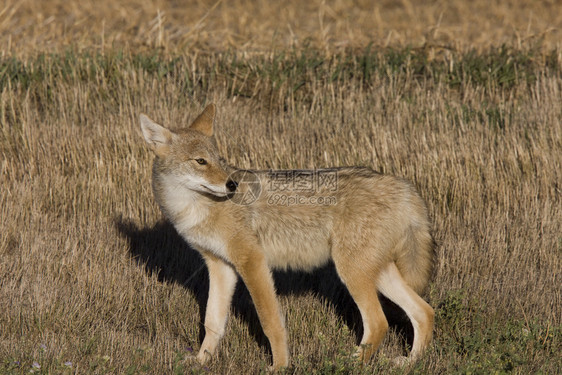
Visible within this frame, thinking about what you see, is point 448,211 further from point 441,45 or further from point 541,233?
point 441,45

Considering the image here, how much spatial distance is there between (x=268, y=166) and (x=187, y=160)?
8.69 ft

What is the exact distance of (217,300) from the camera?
513cm

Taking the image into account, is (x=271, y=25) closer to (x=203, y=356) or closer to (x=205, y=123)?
(x=205, y=123)

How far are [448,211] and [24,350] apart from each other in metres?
4.37

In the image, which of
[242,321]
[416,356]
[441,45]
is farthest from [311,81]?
[416,356]

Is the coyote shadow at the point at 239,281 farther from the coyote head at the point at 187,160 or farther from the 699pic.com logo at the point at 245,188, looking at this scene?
the coyote head at the point at 187,160

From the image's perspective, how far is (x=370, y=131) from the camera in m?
7.82

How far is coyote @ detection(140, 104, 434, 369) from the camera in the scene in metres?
4.73

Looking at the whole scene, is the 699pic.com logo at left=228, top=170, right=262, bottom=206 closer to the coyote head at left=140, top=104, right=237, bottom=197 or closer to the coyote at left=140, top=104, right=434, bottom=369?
the coyote at left=140, top=104, right=434, bottom=369

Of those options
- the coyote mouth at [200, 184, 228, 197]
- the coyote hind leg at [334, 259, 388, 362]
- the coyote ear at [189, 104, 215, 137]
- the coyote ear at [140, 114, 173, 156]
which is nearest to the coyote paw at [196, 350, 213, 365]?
the coyote hind leg at [334, 259, 388, 362]

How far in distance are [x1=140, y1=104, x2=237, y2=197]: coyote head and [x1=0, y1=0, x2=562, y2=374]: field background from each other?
4.04 ft

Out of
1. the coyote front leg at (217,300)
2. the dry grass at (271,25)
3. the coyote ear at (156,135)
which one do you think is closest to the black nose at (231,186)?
the coyote ear at (156,135)

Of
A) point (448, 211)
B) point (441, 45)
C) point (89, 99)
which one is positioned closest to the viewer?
point (448, 211)

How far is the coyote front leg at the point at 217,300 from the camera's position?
5102 mm
